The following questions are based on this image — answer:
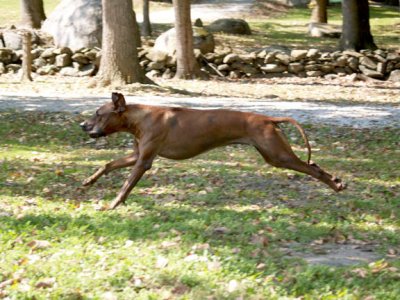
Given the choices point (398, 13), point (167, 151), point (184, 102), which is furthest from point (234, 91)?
point (398, 13)

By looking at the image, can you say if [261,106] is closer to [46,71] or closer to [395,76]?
[46,71]

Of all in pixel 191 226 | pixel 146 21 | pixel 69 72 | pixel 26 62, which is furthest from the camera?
pixel 146 21

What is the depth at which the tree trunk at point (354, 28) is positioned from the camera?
85.5ft

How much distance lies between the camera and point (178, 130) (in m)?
8.23

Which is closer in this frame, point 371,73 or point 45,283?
point 45,283

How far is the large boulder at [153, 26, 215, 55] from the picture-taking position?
77.9ft

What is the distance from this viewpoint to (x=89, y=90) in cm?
1850

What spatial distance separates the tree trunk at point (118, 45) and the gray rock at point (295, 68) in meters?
6.54

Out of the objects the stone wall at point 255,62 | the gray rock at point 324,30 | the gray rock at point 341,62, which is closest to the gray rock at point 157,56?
the stone wall at point 255,62

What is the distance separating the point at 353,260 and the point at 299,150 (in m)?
5.90

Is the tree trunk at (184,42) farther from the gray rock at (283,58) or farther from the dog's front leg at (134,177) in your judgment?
the dog's front leg at (134,177)

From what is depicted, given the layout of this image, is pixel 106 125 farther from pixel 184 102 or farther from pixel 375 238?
pixel 184 102

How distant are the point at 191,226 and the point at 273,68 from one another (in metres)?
16.7

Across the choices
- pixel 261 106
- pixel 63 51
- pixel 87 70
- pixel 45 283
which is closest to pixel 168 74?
pixel 87 70
